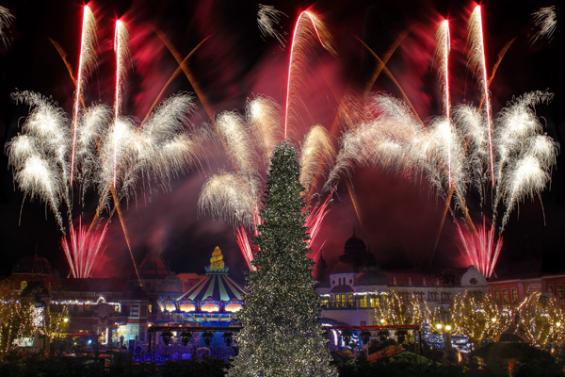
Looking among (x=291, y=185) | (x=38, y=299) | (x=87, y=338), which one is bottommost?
(x=87, y=338)

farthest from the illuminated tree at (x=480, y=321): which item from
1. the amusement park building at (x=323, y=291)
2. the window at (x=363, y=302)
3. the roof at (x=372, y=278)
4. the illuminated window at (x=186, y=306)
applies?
the roof at (x=372, y=278)

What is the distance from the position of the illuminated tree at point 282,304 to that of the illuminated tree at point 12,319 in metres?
22.7

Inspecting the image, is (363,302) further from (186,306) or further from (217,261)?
(186,306)

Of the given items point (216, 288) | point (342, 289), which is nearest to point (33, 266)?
point (216, 288)

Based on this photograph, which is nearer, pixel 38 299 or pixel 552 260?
pixel 38 299

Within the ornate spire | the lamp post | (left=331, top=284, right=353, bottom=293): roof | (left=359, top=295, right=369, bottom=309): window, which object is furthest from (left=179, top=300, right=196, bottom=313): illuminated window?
(left=331, top=284, right=353, bottom=293): roof

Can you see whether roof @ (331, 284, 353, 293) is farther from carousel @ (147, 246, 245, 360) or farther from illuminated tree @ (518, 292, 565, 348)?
illuminated tree @ (518, 292, 565, 348)

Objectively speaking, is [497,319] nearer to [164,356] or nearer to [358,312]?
[164,356]

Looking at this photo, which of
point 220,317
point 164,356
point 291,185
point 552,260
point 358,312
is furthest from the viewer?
point 358,312

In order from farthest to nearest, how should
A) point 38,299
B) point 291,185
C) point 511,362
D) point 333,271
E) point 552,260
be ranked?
point 333,271, point 552,260, point 38,299, point 511,362, point 291,185

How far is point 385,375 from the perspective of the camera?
2277 centimetres

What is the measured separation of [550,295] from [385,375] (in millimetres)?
38390

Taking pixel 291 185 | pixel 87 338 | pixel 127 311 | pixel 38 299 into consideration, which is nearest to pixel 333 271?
pixel 127 311

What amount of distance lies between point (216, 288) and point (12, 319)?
49.1 feet
